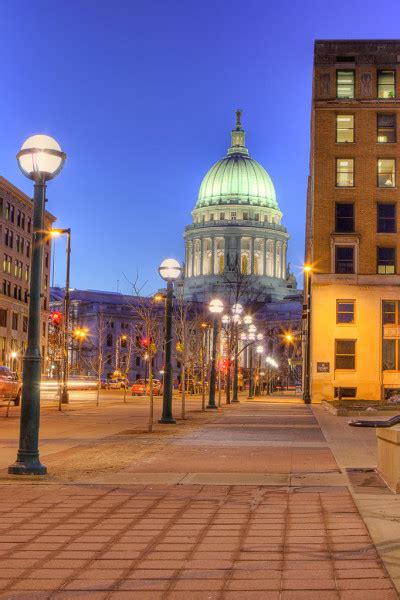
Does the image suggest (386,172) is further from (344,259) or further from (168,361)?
(168,361)

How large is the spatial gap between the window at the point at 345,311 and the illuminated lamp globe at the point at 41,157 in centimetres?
4590

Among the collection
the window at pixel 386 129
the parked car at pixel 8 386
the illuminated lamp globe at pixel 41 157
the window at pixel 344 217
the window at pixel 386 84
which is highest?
the window at pixel 386 84

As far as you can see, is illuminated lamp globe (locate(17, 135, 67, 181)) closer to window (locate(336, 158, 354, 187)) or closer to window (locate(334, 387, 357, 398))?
window (locate(334, 387, 357, 398))

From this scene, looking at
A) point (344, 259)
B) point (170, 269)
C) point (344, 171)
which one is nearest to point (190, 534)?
point (170, 269)

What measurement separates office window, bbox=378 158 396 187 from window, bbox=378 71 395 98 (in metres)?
4.30

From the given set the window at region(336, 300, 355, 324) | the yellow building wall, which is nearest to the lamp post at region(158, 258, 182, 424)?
the yellow building wall

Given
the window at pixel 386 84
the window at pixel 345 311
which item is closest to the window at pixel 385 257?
the window at pixel 345 311

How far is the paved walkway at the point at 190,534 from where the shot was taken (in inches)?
270

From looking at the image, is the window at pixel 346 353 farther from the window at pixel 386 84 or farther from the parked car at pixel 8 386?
the parked car at pixel 8 386

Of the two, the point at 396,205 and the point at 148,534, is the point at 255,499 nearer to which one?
the point at 148,534

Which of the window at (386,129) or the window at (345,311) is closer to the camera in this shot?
the window at (345,311)

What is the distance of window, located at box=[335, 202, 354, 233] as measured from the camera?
60.6 m

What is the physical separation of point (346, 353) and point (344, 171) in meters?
11.8

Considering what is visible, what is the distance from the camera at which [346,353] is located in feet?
194
